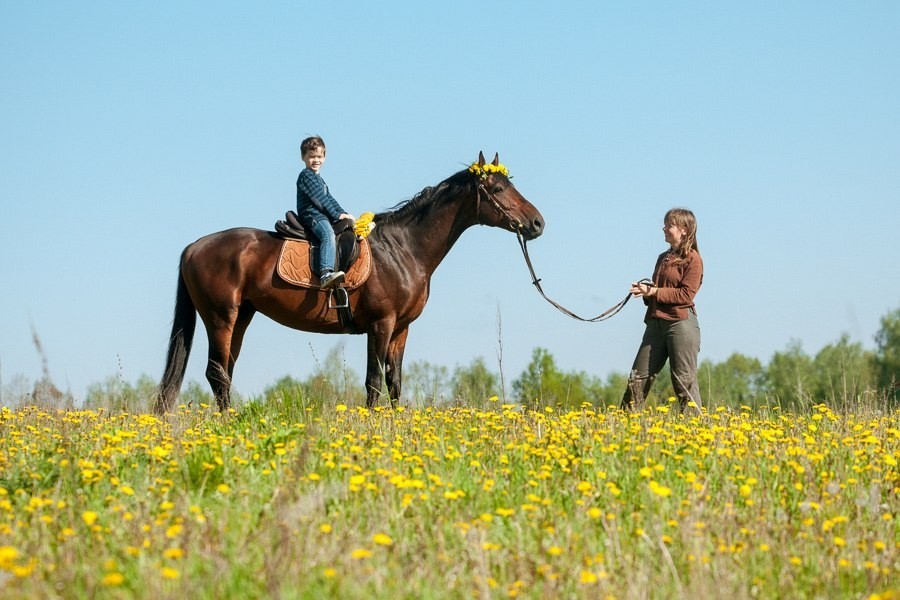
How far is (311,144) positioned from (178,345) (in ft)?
8.79

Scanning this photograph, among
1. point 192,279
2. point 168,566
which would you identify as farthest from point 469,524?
point 192,279

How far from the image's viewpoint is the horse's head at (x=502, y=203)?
38.4ft

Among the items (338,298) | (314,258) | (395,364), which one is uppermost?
(314,258)

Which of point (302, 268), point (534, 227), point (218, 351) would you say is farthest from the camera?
point (534, 227)

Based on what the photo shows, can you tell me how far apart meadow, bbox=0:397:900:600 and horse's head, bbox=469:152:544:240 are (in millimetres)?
4126

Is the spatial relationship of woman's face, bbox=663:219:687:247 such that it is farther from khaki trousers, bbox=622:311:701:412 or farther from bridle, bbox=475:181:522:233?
bridle, bbox=475:181:522:233

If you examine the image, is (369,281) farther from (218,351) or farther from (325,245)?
(218,351)

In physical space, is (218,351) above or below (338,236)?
below

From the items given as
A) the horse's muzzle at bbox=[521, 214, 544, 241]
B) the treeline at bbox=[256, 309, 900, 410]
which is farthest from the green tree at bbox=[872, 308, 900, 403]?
the horse's muzzle at bbox=[521, 214, 544, 241]

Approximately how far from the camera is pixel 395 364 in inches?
456

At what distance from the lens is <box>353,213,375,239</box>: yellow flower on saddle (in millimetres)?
11359

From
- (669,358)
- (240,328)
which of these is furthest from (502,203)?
(240,328)

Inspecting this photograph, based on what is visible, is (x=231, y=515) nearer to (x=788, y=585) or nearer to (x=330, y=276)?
(x=788, y=585)

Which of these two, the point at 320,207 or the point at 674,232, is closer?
the point at 674,232
